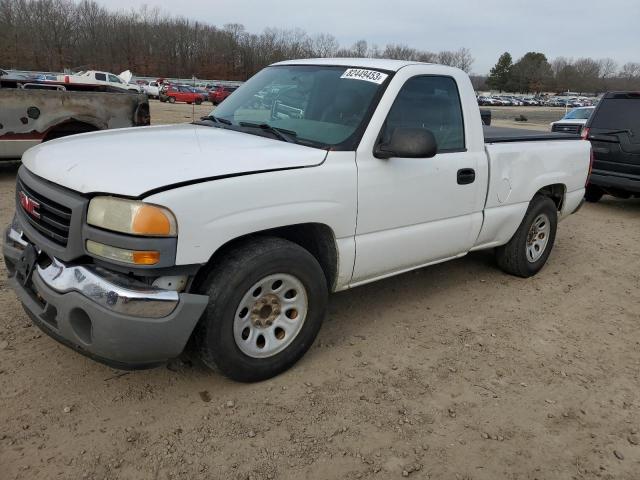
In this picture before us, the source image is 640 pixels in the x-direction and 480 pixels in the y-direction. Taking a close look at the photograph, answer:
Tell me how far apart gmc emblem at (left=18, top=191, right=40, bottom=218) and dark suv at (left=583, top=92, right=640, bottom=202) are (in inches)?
322

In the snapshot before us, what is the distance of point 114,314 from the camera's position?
2424 millimetres

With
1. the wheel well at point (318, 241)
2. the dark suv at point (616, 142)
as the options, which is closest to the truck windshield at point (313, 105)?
the wheel well at point (318, 241)

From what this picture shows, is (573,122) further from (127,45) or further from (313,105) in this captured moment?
(127,45)

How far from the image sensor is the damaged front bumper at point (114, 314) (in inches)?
96.0

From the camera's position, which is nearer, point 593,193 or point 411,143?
point 411,143

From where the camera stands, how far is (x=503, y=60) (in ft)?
405

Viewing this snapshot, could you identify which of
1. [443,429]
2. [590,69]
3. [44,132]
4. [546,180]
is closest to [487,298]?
[546,180]

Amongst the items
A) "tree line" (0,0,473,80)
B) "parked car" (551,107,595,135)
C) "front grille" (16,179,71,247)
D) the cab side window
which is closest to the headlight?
"front grille" (16,179,71,247)

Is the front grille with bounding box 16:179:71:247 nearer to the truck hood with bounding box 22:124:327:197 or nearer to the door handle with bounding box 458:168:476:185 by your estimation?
the truck hood with bounding box 22:124:327:197

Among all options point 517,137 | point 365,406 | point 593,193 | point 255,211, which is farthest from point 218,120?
point 593,193

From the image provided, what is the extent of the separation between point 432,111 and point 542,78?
13680cm

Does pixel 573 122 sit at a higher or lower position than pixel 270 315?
higher

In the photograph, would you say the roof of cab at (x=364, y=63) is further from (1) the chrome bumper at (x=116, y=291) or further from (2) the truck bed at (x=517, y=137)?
(1) the chrome bumper at (x=116, y=291)

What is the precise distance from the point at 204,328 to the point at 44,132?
6606 mm
